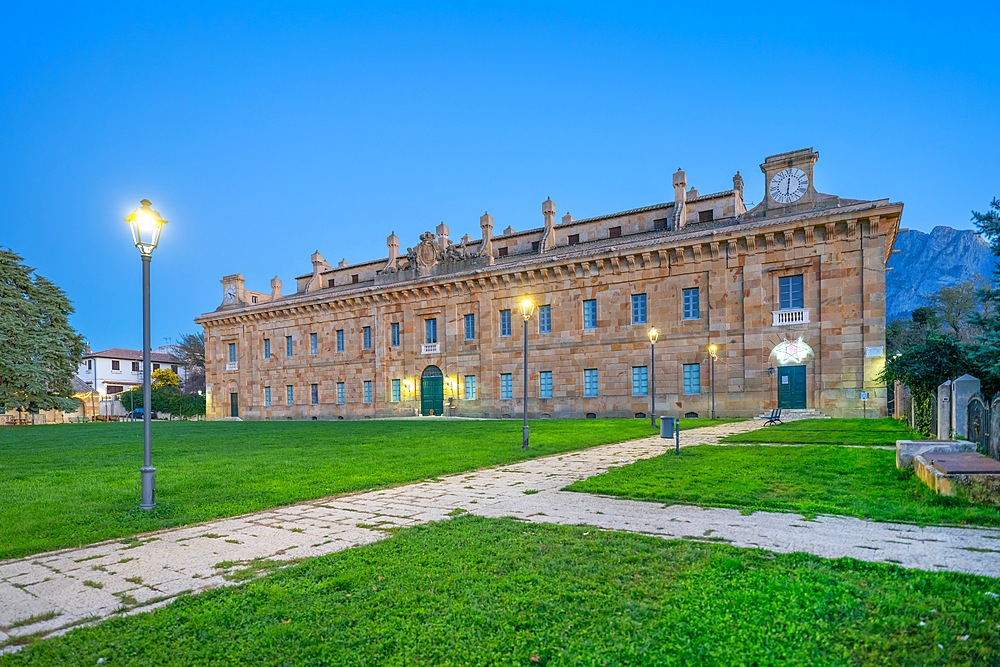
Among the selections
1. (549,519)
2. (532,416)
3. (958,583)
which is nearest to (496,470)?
(549,519)

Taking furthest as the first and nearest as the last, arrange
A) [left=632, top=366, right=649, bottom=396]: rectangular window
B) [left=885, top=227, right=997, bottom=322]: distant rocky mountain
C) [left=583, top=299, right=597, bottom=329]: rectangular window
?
[left=885, top=227, right=997, bottom=322]: distant rocky mountain < [left=583, top=299, right=597, bottom=329]: rectangular window < [left=632, top=366, right=649, bottom=396]: rectangular window

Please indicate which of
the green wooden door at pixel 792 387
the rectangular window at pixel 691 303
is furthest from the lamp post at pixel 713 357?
the green wooden door at pixel 792 387

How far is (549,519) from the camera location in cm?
698

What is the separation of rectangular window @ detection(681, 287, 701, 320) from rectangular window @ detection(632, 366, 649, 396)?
3695 millimetres

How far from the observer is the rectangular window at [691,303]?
1216 inches

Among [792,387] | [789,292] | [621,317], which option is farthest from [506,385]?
[789,292]

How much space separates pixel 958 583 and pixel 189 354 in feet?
292

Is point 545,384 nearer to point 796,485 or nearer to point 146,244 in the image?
point 796,485

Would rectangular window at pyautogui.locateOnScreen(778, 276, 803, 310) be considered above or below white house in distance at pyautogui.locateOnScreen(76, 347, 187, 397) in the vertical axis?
above

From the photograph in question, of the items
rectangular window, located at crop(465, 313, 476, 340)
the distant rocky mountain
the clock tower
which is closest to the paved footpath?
the clock tower

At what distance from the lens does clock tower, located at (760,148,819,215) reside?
92.6 feet

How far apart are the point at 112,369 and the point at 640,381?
8000 cm

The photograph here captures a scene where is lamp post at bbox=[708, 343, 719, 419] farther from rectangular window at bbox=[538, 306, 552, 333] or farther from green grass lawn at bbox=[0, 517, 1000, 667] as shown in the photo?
green grass lawn at bbox=[0, 517, 1000, 667]

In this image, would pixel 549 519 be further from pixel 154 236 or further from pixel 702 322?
pixel 702 322
